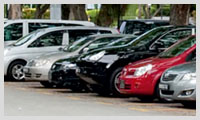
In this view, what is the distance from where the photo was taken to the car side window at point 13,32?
23.1m

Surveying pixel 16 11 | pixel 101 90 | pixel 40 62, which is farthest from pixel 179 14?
pixel 16 11

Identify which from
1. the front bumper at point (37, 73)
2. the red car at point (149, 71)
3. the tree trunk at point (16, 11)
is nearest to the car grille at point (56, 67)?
the front bumper at point (37, 73)

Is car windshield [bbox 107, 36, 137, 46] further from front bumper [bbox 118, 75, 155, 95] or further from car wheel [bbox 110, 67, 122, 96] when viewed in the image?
front bumper [bbox 118, 75, 155, 95]

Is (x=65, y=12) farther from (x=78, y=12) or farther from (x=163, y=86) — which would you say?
(x=163, y=86)

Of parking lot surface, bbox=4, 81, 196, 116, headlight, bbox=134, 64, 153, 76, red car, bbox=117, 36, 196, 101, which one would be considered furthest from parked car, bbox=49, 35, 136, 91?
headlight, bbox=134, 64, 153, 76

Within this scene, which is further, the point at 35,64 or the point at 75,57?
the point at 35,64

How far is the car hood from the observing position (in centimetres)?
1290

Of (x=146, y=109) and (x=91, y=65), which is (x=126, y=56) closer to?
(x=91, y=65)

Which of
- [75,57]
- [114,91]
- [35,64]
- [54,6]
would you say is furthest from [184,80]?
[54,6]

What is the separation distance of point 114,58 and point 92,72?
2.02ft

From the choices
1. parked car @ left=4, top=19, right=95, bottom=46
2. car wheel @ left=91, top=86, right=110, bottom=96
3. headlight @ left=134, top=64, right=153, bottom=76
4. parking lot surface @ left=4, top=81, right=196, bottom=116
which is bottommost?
parking lot surface @ left=4, top=81, right=196, bottom=116

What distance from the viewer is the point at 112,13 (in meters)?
37.9

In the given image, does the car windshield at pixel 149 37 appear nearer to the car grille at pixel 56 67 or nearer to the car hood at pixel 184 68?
the car grille at pixel 56 67

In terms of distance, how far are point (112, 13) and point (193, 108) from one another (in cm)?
2484
